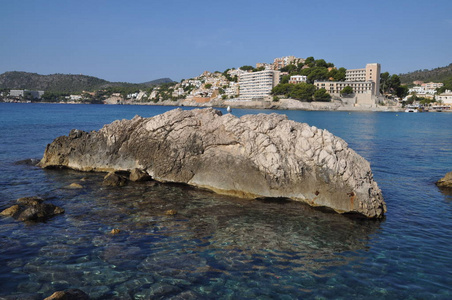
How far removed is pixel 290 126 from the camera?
53.2 feet

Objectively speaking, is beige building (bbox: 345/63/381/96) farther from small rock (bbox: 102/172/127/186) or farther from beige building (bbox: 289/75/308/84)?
small rock (bbox: 102/172/127/186)

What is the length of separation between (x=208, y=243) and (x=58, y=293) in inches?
180

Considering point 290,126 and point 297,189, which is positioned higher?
point 290,126

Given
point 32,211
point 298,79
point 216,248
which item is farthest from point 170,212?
point 298,79

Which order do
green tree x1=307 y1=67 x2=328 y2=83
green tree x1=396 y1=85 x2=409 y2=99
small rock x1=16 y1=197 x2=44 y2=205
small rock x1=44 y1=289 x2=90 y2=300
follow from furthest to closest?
1. green tree x1=307 y1=67 x2=328 y2=83
2. green tree x1=396 y1=85 x2=409 y2=99
3. small rock x1=16 y1=197 x2=44 y2=205
4. small rock x1=44 y1=289 x2=90 y2=300

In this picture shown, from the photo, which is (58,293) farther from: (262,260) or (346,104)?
(346,104)

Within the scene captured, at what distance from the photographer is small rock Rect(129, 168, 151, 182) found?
58.5 ft

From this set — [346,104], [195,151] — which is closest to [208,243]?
[195,151]

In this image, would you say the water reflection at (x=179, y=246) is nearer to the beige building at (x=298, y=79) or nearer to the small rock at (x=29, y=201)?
the small rock at (x=29, y=201)

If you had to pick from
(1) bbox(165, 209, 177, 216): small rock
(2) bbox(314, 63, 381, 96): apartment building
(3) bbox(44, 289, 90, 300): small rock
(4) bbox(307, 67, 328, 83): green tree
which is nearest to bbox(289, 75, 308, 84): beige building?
(4) bbox(307, 67, 328, 83): green tree

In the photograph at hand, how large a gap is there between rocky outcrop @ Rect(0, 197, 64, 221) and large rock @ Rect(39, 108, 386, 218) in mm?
6181

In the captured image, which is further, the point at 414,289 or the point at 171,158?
the point at 171,158

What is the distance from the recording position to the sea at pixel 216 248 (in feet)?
26.2

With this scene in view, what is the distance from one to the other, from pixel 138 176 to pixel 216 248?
9104mm
